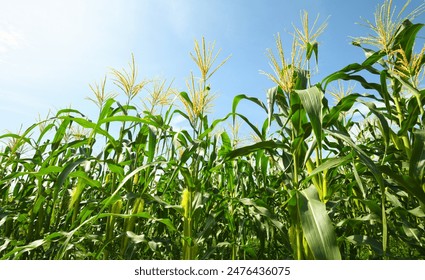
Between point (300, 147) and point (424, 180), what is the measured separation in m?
0.55

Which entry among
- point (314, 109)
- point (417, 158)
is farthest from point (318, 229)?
point (417, 158)

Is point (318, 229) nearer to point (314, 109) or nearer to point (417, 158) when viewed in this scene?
point (314, 109)

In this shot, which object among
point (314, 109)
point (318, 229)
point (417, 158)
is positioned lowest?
point (318, 229)

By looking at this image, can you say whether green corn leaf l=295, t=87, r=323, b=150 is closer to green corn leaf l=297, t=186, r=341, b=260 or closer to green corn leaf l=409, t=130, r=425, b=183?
green corn leaf l=297, t=186, r=341, b=260

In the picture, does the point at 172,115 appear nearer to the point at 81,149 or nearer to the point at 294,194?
the point at 81,149

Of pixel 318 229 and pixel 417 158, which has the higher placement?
pixel 417 158

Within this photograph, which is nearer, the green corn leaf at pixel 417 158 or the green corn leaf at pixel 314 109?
the green corn leaf at pixel 314 109

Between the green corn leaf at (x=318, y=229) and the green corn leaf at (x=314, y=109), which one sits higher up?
the green corn leaf at (x=314, y=109)

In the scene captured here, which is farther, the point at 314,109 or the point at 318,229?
the point at 314,109

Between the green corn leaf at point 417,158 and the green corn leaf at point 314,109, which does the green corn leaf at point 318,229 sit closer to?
the green corn leaf at point 314,109

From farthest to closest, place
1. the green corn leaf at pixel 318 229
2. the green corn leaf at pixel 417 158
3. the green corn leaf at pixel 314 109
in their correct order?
the green corn leaf at pixel 417 158
the green corn leaf at pixel 314 109
the green corn leaf at pixel 318 229

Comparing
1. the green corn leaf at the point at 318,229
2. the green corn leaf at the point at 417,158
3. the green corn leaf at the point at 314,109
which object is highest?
the green corn leaf at the point at 314,109

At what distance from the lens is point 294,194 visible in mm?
1157
